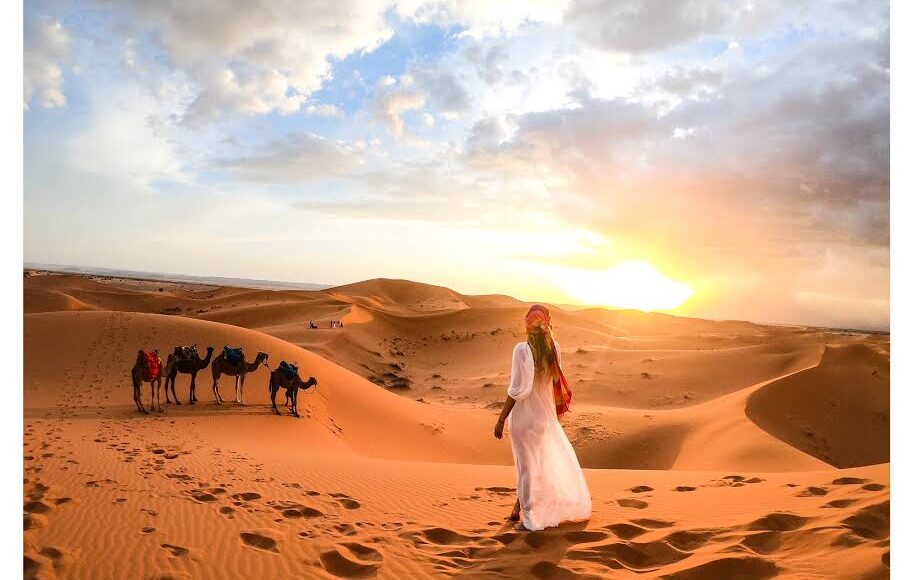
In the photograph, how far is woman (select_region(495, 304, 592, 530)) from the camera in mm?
5809

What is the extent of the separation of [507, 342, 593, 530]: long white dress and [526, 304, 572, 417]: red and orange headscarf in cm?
8

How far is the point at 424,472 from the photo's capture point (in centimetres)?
895

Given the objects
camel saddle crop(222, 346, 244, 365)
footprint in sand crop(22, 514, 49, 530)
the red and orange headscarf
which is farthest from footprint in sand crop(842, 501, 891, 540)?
camel saddle crop(222, 346, 244, 365)

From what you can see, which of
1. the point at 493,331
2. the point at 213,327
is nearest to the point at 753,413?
the point at 213,327

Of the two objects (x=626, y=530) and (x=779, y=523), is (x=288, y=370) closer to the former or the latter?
(x=626, y=530)

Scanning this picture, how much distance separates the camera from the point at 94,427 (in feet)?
34.7

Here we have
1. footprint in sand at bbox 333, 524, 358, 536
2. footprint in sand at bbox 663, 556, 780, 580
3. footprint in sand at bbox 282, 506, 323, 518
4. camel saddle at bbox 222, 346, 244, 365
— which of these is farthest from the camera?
camel saddle at bbox 222, 346, 244, 365

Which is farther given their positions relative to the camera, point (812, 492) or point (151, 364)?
point (151, 364)

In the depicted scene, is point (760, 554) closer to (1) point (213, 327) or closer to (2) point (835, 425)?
(2) point (835, 425)

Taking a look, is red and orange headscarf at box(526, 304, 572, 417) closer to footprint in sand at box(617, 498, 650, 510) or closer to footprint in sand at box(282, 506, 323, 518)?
footprint in sand at box(617, 498, 650, 510)

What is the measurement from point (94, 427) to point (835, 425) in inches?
733

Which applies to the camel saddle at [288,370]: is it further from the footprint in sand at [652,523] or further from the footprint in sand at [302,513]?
the footprint in sand at [652,523]

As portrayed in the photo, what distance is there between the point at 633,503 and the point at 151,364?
10147 mm

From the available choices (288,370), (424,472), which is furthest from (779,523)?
(288,370)
